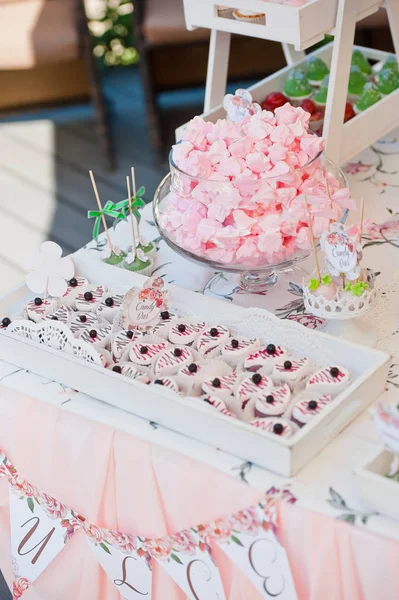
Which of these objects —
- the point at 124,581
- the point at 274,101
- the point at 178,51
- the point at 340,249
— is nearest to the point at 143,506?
the point at 124,581

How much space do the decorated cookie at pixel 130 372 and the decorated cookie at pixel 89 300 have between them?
0.66 ft

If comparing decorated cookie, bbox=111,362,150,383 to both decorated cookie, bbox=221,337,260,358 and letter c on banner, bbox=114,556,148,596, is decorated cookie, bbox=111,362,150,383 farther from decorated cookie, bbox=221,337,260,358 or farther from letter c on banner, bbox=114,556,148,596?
letter c on banner, bbox=114,556,148,596

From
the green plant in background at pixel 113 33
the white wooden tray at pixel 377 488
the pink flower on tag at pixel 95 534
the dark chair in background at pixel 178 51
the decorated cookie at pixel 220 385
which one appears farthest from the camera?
the green plant in background at pixel 113 33


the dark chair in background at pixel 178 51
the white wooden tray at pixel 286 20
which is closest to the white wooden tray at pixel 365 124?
the white wooden tray at pixel 286 20

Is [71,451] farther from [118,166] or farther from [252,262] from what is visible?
[118,166]

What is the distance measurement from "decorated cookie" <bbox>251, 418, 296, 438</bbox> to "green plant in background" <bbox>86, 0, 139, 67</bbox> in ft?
11.4

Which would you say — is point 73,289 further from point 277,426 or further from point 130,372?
point 277,426

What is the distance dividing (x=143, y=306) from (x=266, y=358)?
25 centimetres

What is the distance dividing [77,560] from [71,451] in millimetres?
228

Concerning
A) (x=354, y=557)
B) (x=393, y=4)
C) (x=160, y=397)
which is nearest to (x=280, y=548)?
(x=354, y=557)

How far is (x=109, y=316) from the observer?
63.4 inches

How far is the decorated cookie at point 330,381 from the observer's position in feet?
4.43

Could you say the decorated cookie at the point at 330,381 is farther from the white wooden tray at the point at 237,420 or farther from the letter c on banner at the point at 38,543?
the letter c on banner at the point at 38,543

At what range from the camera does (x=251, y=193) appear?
4.99 feet
